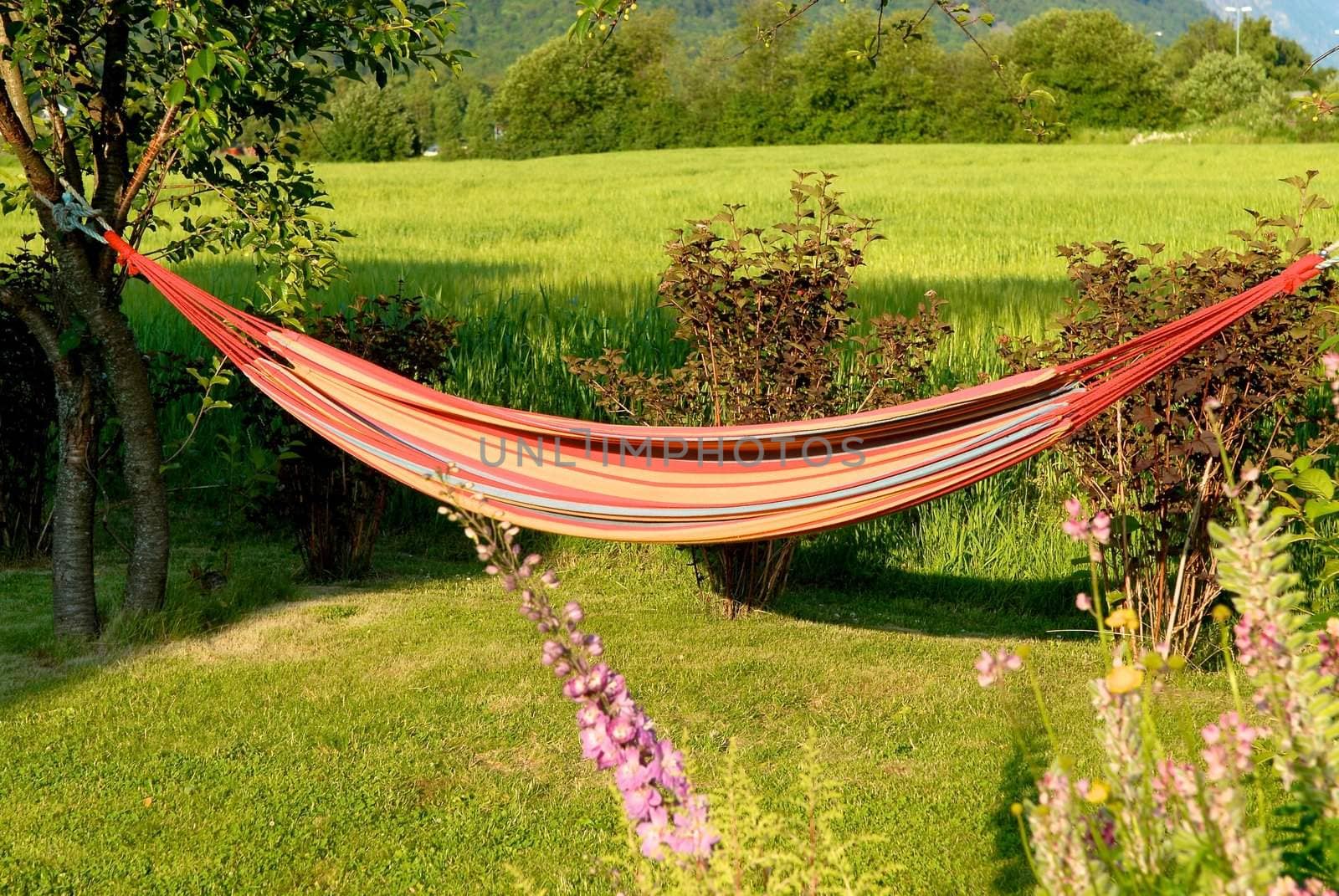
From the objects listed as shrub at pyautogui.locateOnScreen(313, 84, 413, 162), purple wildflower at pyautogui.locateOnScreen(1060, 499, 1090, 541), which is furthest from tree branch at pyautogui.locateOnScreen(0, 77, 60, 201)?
shrub at pyautogui.locateOnScreen(313, 84, 413, 162)

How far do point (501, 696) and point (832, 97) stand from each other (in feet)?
122

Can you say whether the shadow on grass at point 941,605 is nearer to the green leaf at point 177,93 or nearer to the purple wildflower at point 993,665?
the green leaf at point 177,93

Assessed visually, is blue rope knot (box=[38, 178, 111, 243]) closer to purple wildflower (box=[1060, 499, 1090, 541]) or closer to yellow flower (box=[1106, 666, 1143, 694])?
purple wildflower (box=[1060, 499, 1090, 541])

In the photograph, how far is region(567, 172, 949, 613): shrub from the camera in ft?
11.9

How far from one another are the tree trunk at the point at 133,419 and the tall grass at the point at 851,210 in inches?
76.6

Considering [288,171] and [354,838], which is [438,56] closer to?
[288,171]

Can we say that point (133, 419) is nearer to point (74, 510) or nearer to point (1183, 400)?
point (74, 510)

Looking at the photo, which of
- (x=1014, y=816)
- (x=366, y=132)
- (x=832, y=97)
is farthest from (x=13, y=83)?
(x=366, y=132)

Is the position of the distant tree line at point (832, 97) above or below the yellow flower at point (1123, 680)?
above

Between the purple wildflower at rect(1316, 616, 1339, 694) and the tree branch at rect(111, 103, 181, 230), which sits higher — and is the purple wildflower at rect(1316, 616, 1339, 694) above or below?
below

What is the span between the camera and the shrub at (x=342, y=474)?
157 inches

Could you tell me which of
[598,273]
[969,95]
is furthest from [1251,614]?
[969,95]

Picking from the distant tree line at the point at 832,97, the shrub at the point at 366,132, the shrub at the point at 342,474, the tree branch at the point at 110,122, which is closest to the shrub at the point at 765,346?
the shrub at the point at 342,474

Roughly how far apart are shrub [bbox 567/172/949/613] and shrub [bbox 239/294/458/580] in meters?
0.62
